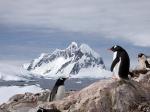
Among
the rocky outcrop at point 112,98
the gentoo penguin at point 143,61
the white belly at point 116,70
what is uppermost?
the gentoo penguin at point 143,61

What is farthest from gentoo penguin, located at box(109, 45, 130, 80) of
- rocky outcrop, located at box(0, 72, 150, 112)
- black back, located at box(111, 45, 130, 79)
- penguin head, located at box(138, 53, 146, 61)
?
penguin head, located at box(138, 53, 146, 61)

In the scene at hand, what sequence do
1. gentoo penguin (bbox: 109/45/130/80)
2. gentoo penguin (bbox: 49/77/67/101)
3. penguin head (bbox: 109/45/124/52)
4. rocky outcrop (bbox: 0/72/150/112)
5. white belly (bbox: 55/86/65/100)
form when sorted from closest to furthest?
rocky outcrop (bbox: 0/72/150/112) → gentoo penguin (bbox: 109/45/130/80) → penguin head (bbox: 109/45/124/52) → white belly (bbox: 55/86/65/100) → gentoo penguin (bbox: 49/77/67/101)

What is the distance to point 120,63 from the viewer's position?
25.8 metres

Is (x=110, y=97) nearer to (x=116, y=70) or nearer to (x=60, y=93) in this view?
(x=116, y=70)

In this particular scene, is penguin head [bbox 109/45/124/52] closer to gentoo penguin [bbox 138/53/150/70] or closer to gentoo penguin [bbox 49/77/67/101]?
gentoo penguin [bbox 49/77/67/101]

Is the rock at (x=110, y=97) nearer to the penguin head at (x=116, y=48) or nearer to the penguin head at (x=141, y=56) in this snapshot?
the penguin head at (x=116, y=48)

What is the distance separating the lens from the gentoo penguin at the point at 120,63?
25094mm

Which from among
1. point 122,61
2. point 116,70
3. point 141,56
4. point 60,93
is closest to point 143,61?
point 141,56

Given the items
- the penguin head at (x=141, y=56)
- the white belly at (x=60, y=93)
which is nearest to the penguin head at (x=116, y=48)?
the white belly at (x=60, y=93)

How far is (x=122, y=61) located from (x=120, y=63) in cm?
16

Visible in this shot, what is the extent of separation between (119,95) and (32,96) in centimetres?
1289

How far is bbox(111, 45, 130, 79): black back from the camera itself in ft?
82.4

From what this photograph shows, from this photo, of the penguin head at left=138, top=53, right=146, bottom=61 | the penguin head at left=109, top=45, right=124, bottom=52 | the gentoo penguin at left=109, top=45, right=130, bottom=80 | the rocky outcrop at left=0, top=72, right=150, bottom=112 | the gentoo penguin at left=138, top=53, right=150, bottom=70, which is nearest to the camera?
the rocky outcrop at left=0, top=72, right=150, bottom=112

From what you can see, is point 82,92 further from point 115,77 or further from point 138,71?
point 138,71
